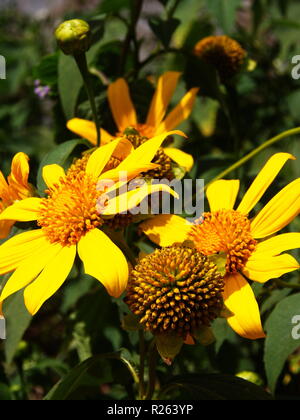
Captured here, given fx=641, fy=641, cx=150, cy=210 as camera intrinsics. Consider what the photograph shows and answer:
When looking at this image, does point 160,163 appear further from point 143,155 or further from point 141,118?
point 141,118

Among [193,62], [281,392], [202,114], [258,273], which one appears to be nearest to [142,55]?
[202,114]

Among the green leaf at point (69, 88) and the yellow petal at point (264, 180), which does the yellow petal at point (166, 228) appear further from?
the green leaf at point (69, 88)

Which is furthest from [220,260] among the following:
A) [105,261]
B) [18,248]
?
[18,248]

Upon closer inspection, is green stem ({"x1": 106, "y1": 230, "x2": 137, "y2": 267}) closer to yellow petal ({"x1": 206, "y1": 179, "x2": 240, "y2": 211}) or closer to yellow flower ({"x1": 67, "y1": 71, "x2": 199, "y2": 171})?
yellow petal ({"x1": 206, "y1": 179, "x2": 240, "y2": 211})

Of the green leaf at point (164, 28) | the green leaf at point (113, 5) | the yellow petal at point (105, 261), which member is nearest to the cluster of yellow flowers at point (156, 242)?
the yellow petal at point (105, 261)

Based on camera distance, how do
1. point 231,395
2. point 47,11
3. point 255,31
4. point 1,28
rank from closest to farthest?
point 231,395
point 255,31
point 1,28
point 47,11

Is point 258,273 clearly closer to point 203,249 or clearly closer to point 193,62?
point 203,249
